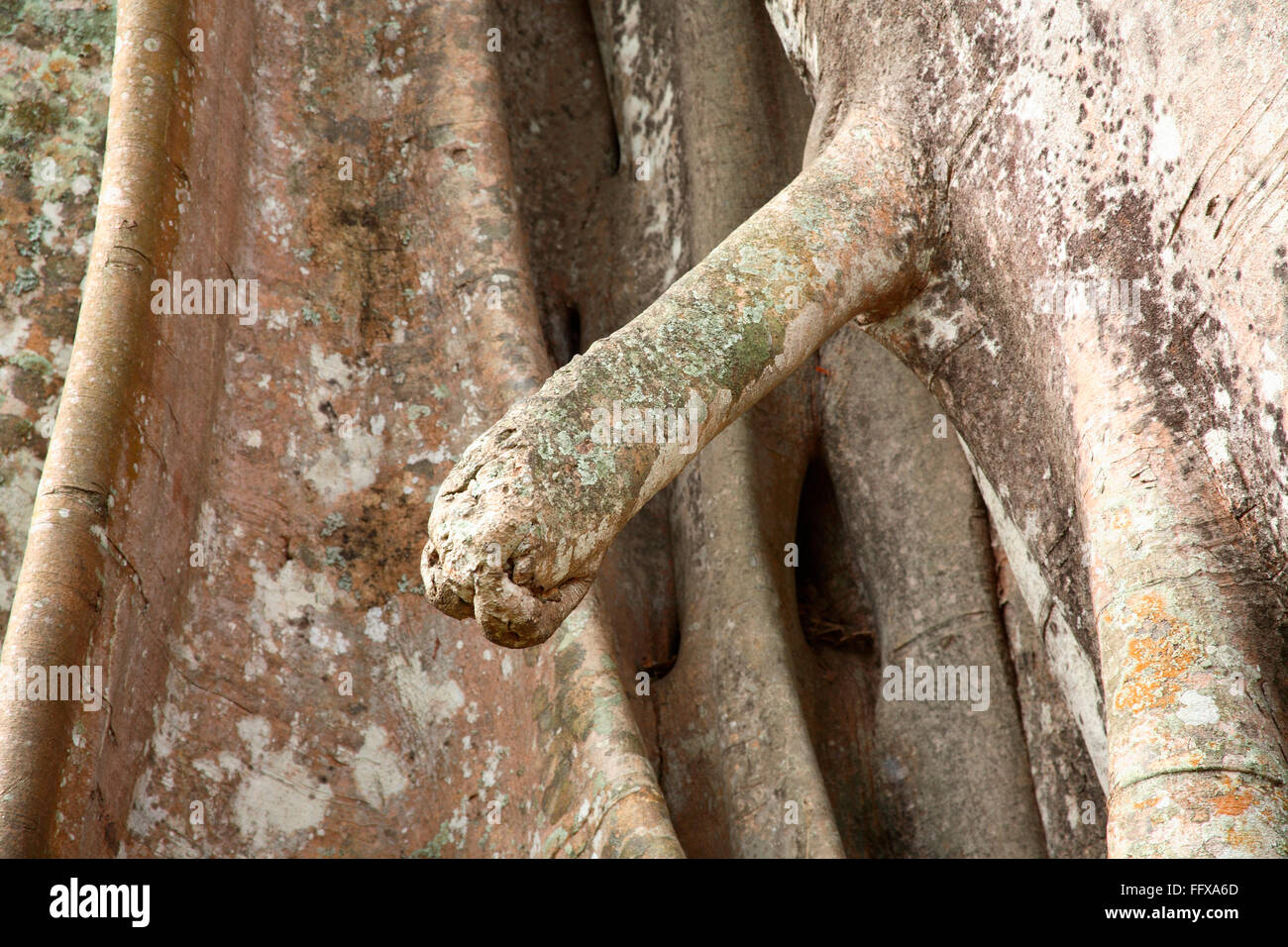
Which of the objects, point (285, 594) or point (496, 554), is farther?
point (285, 594)

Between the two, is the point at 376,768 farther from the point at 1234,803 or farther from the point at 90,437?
the point at 1234,803

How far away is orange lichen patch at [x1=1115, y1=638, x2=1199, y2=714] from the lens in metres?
2.50

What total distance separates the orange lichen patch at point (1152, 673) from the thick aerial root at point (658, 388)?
35.7 inches

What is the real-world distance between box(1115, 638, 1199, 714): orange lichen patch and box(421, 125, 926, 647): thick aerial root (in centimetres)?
91

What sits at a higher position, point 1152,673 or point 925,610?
point 925,610

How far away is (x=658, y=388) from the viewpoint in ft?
8.91

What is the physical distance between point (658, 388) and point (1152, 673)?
105 cm

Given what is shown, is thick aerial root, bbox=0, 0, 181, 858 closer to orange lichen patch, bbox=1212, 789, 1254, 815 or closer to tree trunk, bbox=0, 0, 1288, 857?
tree trunk, bbox=0, 0, 1288, 857

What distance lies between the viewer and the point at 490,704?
3729mm

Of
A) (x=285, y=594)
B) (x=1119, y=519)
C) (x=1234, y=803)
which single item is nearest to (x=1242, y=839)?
(x=1234, y=803)

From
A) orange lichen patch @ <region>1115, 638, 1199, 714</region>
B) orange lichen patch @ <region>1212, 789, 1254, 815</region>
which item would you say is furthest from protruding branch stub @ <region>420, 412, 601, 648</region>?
orange lichen patch @ <region>1212, 789, 1254, 815</region>

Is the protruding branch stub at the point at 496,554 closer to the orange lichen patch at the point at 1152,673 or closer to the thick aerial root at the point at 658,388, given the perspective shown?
the thick aerial root at the point at 658,388
